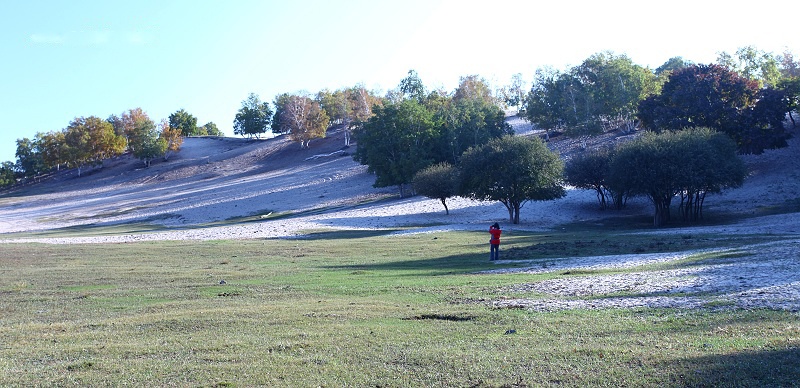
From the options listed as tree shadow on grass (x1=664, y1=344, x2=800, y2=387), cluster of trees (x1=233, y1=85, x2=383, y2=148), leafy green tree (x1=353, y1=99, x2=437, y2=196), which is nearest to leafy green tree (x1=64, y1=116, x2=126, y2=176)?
cluster of trees (x1=233, y1=85, x2=383, y2=148)

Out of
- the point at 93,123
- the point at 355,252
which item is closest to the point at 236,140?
the point at 93,123

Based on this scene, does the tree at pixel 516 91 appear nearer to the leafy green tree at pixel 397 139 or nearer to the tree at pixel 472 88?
the tree at pixel 472 88

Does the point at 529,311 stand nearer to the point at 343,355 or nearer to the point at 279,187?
the point at 343,355

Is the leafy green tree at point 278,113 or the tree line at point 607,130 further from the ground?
the leafy green tree at point 278,113

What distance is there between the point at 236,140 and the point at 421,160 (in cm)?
10286

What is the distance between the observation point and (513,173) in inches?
2440

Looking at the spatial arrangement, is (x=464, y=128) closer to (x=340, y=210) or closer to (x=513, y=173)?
(x=340, y=210)

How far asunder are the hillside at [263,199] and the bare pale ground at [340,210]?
248mm

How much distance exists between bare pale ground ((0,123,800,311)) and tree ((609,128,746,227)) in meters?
4.89

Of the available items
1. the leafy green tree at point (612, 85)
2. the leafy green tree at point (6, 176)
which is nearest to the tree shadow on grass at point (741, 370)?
the leafy green tree at point (612, 85)

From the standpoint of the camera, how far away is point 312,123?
470ft

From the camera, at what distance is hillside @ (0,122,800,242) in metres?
65.2

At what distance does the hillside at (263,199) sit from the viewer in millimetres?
65250

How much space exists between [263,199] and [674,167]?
5607 cm
